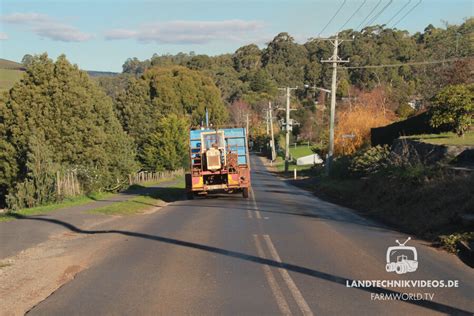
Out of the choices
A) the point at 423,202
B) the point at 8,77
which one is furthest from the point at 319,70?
the point at 423,202

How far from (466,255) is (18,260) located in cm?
847

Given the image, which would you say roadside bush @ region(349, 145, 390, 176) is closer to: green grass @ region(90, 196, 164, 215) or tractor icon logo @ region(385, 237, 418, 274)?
green grass @ region(90, 196, 164, 215)

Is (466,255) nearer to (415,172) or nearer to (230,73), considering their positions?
(415,172)

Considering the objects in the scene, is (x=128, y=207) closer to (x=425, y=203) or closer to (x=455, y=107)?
(x=425, y=203)

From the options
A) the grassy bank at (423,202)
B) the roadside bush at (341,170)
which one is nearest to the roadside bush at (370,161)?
the roadside bush at (341,170)

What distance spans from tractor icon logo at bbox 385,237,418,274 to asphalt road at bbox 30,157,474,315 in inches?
→ 5.4

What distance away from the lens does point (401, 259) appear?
418 inches

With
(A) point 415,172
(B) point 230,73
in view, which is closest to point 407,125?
(A) point 415,172

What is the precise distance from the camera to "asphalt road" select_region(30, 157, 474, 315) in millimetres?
7484

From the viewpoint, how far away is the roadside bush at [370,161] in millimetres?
28062

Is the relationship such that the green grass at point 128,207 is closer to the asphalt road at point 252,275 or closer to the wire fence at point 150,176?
Result: the asphalt road at point 252,275

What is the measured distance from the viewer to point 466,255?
11.0m

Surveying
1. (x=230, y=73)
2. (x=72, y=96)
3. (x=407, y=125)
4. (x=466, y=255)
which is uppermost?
(x=230, y=73)

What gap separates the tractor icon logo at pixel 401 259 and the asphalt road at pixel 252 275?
0.45 ft
